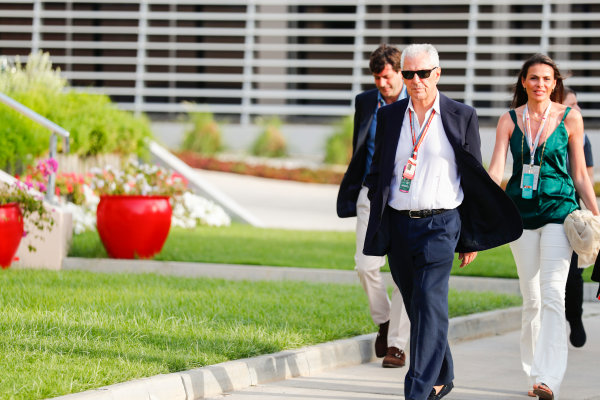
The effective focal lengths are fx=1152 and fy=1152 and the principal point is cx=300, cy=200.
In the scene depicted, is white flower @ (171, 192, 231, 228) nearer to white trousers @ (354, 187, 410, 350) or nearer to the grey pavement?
the grey pavement

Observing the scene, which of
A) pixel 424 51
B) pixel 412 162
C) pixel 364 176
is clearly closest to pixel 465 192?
pixel 412 162

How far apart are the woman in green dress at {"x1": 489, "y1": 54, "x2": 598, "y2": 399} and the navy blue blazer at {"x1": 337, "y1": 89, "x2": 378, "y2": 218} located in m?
1.07

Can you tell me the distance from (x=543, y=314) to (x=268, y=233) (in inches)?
375

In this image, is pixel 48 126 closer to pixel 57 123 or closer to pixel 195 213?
pixel 57 123

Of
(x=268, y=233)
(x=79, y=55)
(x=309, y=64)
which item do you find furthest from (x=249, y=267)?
(x=79, y=55)

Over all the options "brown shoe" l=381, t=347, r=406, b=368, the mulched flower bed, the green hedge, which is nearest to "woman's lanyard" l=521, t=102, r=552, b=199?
"brown shoe" l=381, t=347, r=406, b=368

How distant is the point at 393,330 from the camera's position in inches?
314

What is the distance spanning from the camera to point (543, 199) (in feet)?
22.7

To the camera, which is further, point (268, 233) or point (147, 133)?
point (147, 133)

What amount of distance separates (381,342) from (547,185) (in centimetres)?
190

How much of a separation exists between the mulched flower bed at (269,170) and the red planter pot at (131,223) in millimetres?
13179

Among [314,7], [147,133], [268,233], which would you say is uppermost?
[314,7]

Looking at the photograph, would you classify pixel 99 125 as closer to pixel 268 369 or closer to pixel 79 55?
pixel 268 369

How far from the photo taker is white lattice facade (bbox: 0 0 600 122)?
30625 millimetres
